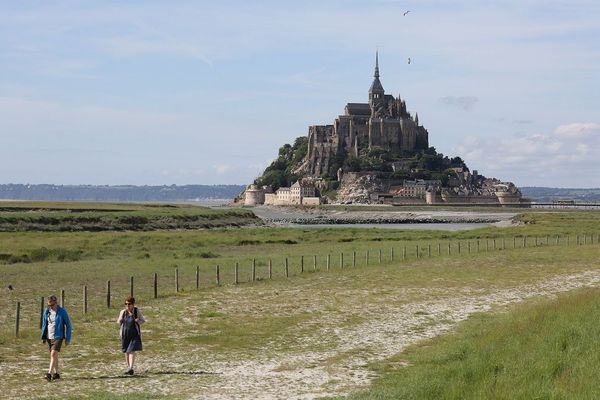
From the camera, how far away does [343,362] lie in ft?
63.0

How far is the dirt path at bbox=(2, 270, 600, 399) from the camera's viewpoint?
16.2 meters

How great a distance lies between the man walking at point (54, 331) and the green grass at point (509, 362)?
6077 millimetres

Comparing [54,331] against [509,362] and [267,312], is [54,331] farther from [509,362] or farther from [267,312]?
[267,312]

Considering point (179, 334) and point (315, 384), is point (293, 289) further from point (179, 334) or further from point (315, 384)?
point (315, 384)

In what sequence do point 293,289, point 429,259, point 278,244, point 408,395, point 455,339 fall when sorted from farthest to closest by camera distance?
point 278,244
point 429,259
point 293,289
point 455,339
point 408,395

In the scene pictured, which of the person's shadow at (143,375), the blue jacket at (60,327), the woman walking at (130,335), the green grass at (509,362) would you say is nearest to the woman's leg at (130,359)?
the woman walking at (130,335)

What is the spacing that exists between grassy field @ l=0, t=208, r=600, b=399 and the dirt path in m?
0.04

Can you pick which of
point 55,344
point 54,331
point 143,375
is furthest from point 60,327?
point 143,375

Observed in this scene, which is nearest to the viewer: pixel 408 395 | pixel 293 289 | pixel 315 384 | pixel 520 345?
pixel 408 395

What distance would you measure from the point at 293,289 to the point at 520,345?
636 inches

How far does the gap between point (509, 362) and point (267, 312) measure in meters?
12.1

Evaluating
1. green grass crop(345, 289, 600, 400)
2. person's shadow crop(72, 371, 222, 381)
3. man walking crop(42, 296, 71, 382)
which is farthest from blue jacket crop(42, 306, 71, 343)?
green grass crop(345, 289, 600, 400)

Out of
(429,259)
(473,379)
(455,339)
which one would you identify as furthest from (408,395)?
(429,259)

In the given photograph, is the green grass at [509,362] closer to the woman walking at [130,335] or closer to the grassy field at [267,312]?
the grassy field at [267,312]
